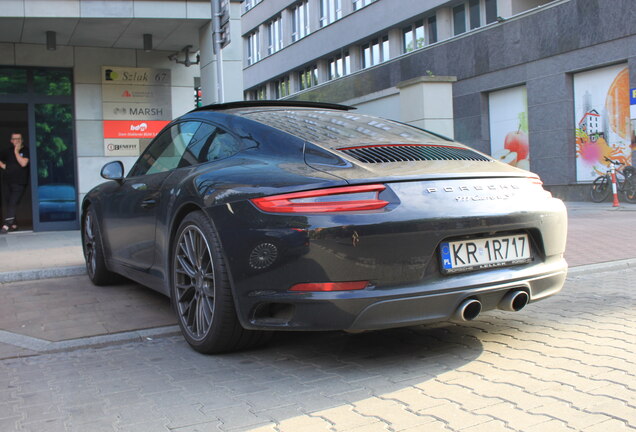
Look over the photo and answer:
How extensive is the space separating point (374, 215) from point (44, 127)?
1034 cm

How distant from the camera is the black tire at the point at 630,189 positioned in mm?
16625

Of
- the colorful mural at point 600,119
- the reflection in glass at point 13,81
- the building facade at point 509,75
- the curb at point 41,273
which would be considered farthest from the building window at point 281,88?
the curb at point 41,273

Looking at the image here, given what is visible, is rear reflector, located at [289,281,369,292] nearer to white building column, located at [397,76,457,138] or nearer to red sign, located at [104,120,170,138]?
red sign, located at [104,120,170,138]

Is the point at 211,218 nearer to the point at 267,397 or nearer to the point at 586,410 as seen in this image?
the point at 267,397

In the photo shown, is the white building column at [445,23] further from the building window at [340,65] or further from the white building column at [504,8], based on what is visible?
the building window at [340,65]

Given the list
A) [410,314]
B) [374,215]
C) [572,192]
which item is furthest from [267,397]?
[572,192]

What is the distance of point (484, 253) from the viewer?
329 centimetres

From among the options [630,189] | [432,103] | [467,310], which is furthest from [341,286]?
[630,189]

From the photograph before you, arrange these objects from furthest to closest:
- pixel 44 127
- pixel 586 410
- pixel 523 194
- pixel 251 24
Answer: pixel 251 24 < pixel 44 127 < pixel 523 194 < pixel 586 410

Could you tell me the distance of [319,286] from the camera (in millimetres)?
3053

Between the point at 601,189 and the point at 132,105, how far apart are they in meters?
12.4

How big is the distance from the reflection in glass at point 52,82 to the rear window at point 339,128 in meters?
8.92

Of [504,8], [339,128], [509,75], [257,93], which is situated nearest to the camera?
[339,128]

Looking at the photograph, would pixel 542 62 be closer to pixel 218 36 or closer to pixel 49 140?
pixel 218 36
